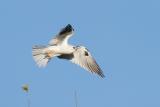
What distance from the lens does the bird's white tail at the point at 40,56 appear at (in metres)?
9.99

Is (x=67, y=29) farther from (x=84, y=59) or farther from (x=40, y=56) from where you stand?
(x=40, y=56)

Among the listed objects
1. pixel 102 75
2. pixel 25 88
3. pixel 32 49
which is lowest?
pixel 25 88

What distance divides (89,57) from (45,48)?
1.22 meters

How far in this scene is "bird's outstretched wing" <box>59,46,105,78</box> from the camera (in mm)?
10320

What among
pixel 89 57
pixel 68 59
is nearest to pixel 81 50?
pixel 89 57

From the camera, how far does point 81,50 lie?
439 inches

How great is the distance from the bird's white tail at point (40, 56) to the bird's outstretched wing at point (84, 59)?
34 centimetres

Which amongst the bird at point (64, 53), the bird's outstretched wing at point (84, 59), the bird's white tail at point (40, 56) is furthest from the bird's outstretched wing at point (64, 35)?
the bird's white tail at point (40, 56)

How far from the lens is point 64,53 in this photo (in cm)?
1029

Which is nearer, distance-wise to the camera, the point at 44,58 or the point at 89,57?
the point at 44,58

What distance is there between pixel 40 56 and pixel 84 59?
1023 millimetres

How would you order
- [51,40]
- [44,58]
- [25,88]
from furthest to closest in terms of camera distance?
1. [51,40]
2. [44,58]
3. [25,88]

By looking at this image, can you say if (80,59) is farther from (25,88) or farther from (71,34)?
(25,88)

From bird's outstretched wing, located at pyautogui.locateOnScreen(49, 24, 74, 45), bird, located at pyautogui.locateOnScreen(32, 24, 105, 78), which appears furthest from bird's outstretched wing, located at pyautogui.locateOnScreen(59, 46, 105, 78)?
bird's outstretched wing, located at pyautogui.locateOnScreen(49, 24, 74, 45)
